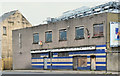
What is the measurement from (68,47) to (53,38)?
14.1 ft

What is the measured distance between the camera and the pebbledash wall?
1436 inches

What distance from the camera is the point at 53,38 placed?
4550cm

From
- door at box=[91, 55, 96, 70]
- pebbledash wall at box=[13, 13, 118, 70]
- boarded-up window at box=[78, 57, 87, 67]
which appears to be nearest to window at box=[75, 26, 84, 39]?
pebbledash wall at box=[13, 13, 118, 70]

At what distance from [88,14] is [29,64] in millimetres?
16568

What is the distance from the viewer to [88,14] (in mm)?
41000

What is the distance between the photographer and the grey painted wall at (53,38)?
37781mm

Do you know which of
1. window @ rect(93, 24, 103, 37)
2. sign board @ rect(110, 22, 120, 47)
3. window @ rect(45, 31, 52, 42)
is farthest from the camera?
window @ rect(45, 31, 52, 42)

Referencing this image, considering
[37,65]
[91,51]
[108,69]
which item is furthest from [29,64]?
[108,69]

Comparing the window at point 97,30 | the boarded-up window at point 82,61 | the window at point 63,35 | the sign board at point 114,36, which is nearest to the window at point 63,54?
the window at point 63,35

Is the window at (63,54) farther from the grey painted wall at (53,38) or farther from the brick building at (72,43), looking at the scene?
the grey painted wall at (53,38)

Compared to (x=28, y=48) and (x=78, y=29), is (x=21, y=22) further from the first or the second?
(x=78, y=29)

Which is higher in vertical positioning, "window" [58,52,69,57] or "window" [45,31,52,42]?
"window" [45,31,52,42]

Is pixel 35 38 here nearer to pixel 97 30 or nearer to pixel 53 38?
pixel 53 38

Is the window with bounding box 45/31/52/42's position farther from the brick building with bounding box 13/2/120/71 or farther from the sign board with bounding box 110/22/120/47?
the sign board with bounding box 110/22/120/47
